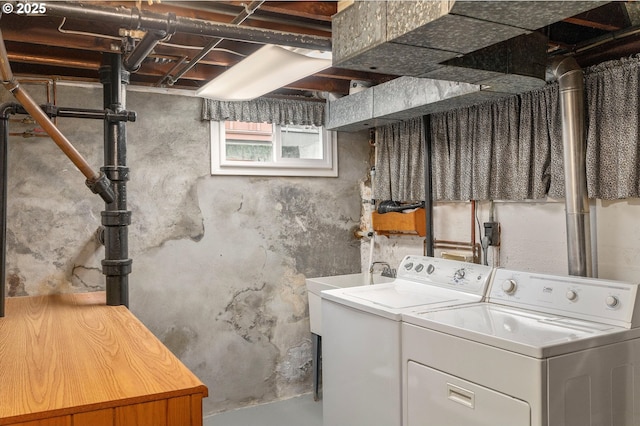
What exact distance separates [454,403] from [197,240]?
2.18 meters

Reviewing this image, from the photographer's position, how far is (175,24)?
83.4 inches

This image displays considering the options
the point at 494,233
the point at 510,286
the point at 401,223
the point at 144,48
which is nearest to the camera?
the point at 144,48

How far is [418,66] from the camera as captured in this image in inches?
85.4

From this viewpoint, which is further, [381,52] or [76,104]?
[76,104]

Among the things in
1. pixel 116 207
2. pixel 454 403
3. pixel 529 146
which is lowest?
pixel 454 403

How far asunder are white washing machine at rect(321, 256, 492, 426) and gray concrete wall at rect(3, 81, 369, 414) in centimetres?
90

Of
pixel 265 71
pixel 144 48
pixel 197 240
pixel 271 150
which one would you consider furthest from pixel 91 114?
pixel 271 150

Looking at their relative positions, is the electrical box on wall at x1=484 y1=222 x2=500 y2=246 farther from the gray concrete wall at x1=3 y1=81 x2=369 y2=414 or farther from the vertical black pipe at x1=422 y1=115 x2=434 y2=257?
the gray concrete wall at x1=3 y1=81 x2=369 y2=414

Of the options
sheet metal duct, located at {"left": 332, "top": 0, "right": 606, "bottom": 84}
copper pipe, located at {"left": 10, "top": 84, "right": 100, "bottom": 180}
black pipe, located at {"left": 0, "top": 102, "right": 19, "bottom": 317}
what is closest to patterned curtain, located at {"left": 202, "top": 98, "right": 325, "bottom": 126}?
black pipe, located at {"left": 0, "top": 102, "right": 19, "bottom": 317}

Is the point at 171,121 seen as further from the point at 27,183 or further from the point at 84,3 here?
the point at 84,3

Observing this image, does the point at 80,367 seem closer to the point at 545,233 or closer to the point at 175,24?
the point at 175,24

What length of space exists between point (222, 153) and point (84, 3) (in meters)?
1.77

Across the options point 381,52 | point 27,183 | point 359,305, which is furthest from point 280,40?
point 27,183

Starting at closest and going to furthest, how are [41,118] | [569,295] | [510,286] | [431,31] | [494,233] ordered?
[431,31], [41,118], [569,295], [510,286], [494,233]
